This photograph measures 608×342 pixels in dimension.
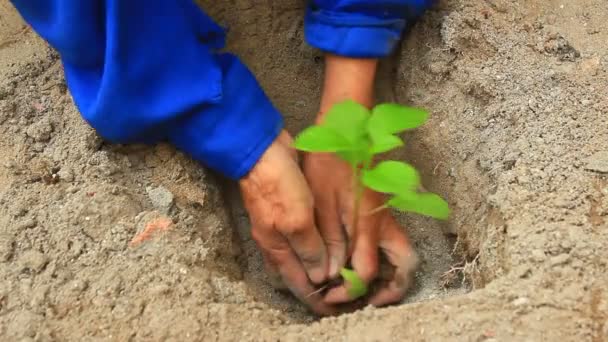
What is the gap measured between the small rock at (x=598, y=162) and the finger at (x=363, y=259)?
41cm

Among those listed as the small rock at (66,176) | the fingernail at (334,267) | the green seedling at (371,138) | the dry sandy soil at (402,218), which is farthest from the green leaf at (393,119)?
the small rock at (66,176)

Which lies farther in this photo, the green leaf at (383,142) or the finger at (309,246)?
the finger at (309,246)

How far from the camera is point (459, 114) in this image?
135 centimetres

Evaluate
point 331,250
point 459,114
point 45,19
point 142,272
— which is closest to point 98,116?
point 45,19

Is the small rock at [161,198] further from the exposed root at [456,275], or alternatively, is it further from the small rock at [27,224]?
the exposed root at [456,275]

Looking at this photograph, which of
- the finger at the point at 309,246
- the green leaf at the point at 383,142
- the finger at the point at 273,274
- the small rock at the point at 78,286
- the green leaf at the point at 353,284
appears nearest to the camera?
the green leaf at the point at 383,142

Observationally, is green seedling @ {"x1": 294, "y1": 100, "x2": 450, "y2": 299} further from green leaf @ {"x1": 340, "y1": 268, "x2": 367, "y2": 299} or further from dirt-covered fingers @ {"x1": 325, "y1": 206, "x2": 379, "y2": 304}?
dirt-covered fingers @ {"x1": 325, "y1": 206, "x2": 379, "y2": 304}

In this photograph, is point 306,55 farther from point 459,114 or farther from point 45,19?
point 45,19

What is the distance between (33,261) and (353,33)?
27.4 inches

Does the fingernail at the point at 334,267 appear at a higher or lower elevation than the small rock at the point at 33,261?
lower

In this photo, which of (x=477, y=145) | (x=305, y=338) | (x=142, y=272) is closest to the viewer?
(x=305, y=338)

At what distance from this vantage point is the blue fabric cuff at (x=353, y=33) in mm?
1285

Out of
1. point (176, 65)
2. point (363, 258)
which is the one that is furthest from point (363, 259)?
point (176, 65)

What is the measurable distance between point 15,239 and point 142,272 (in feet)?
0.74
